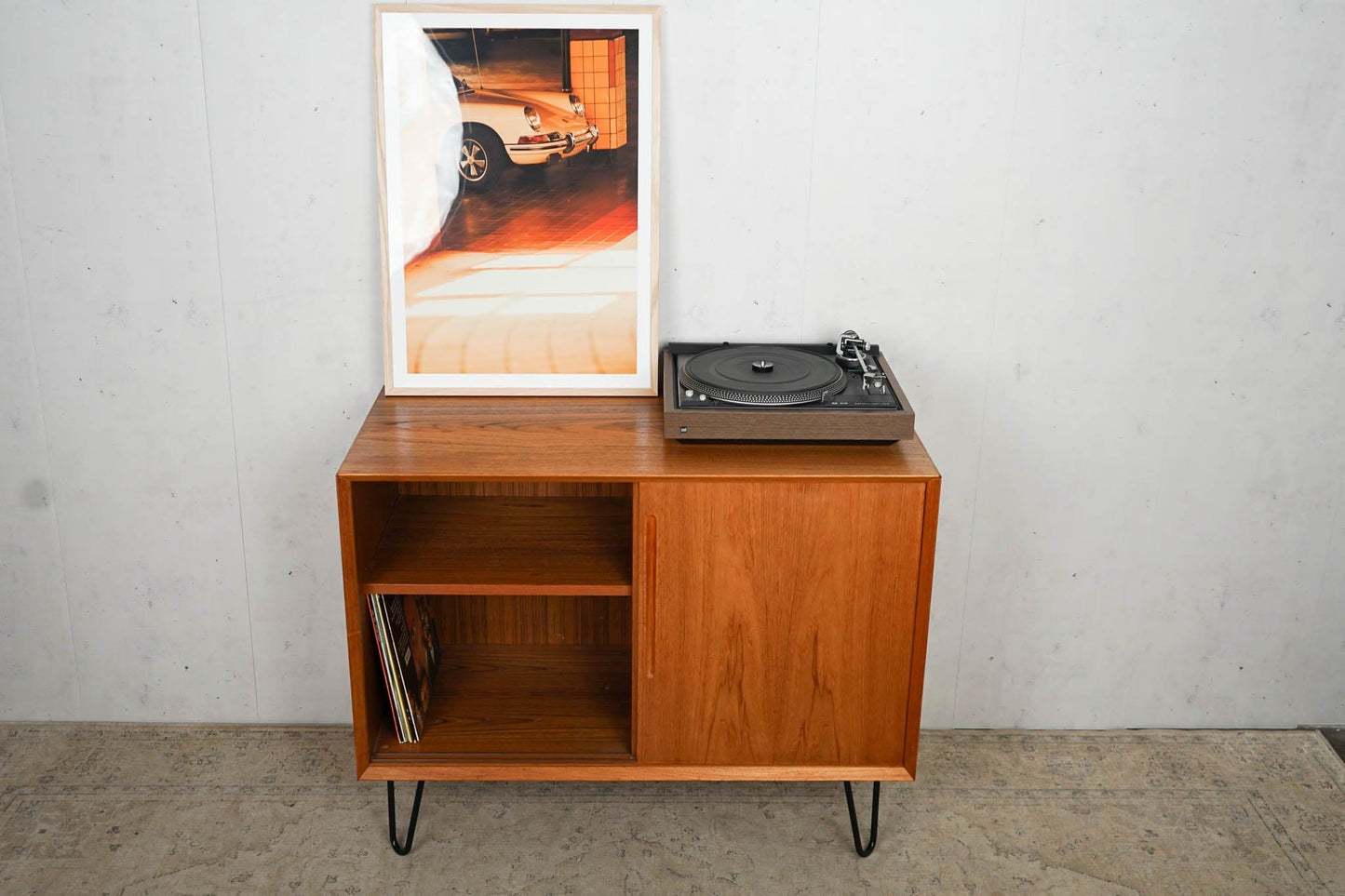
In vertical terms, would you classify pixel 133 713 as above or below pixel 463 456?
below

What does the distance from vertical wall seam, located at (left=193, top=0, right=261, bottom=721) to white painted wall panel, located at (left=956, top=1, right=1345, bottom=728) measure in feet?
4.84

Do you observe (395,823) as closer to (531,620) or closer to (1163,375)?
(531,620)

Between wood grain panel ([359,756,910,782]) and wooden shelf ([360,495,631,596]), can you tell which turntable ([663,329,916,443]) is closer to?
wooden shelf ([360,495,631,596])

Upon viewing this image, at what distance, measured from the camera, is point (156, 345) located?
2279 millimetres

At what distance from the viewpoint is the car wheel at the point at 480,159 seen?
2139 mm

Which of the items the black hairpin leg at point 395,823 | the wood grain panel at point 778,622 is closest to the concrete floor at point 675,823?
the black hairpin leg at point 395,823

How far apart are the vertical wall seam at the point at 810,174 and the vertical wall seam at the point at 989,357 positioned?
36cm

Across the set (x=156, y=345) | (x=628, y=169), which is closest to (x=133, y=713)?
(x=156, y=345)

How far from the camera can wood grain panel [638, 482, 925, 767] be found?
1.93m

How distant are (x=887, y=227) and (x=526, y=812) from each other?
1.34 meters

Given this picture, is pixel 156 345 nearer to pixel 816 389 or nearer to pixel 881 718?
pixel 816 389

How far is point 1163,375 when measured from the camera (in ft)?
7.70

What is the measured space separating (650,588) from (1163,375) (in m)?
1.14

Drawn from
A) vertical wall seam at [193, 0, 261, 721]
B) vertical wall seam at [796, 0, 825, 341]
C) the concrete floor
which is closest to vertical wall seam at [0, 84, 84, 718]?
the concrete floor
